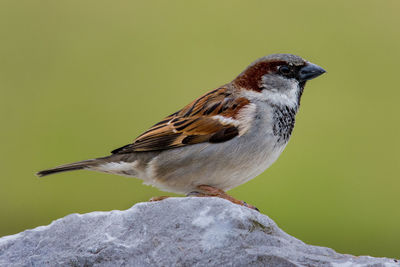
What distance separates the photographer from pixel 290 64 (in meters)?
3.31

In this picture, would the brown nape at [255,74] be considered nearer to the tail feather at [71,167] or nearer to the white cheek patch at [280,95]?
the white cheek patch at [280,95]

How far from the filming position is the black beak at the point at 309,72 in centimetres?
327

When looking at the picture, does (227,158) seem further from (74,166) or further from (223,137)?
(74,166)

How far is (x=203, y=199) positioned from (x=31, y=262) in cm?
85

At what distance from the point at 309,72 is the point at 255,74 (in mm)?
335

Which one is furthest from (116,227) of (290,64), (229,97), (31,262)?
(290,64)

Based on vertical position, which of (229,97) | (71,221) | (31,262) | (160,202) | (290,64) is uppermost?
(290,64)

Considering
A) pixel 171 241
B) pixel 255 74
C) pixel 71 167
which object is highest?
pixel 255 74

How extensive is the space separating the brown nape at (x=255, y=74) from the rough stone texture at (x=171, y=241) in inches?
41.5

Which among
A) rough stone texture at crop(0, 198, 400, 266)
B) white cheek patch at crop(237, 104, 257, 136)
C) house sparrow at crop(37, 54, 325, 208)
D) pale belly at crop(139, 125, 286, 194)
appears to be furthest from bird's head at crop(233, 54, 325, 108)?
rough stone texture at crop(0, 198, 400, 266)

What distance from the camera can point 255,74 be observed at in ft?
11.0

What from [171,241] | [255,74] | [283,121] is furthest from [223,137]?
[171,241]

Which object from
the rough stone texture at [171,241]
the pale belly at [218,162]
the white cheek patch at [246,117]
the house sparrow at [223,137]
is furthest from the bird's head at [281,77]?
the rough stone texture at [171,241]

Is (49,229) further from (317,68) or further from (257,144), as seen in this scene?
(317,68)
